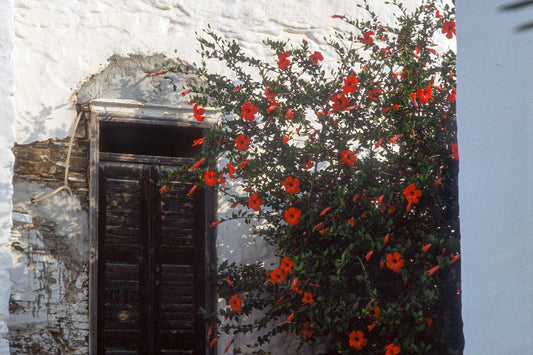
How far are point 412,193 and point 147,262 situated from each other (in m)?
1.97

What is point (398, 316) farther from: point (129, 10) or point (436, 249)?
point (129, 10)

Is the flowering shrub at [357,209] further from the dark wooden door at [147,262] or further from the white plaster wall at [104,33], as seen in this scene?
the white plaster wall at [104,33]

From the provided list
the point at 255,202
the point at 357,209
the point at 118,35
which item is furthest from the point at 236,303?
the point at 118,35

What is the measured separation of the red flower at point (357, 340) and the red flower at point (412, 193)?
0.84 meters

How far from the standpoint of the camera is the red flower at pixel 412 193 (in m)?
4.11

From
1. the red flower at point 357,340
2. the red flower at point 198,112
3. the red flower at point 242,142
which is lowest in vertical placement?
the red flower at point 357,340

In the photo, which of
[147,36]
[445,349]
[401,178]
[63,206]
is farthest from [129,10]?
[445,349]

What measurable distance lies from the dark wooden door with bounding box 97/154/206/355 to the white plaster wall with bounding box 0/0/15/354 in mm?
1287

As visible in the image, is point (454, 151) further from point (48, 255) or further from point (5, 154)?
point (48, 255)

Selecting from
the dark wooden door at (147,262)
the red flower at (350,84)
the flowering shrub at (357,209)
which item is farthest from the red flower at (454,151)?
the dark wooden door at (147,262)

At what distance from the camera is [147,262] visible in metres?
5.12

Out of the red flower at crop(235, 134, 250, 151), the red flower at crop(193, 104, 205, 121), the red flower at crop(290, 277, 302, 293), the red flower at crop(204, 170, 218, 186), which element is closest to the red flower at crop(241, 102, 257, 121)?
the red flower at crop(235, 134, 250, 151)

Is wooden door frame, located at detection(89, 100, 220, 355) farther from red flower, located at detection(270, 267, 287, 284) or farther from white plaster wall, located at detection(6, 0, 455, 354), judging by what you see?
red flower, located at detection(270, 267, 287, 284)

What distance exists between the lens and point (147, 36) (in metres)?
5.25
